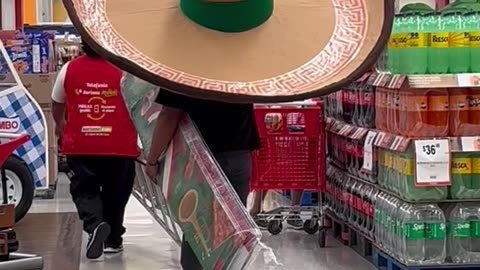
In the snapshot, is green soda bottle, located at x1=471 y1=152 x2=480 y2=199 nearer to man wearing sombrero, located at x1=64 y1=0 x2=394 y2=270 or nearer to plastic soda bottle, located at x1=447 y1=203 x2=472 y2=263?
plastic soda bottle, located at x1=447 y1=203 x2=472 y2=263

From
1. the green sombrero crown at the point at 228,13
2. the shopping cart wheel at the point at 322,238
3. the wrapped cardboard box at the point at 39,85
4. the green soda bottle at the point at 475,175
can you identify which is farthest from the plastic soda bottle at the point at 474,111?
the wrapped cardboard box at the point at 39,85

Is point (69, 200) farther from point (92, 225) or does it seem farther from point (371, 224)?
point (371, 224)

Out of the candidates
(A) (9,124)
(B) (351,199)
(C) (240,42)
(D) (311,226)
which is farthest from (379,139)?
(C) (240,42)

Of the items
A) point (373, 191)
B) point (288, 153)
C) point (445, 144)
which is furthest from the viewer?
point (288, 153)

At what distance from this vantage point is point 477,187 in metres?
4.61

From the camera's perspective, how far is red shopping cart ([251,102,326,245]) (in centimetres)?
604

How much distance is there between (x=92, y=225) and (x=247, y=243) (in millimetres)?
3622

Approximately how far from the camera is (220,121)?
262 centimetres

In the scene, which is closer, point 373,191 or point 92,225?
point 373,191

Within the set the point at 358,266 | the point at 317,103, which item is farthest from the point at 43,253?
the point at 317,103

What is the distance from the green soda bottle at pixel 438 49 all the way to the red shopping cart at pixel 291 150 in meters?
1.53

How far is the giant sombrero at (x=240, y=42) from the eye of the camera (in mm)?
1676

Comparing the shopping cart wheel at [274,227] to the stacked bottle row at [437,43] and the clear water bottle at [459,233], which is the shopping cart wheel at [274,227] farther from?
the stacked bottle row at [437,43]

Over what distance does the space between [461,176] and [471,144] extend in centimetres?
18
